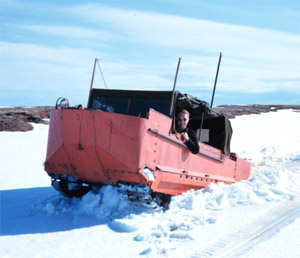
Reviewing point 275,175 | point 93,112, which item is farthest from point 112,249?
point 275,175

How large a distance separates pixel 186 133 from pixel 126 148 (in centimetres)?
159

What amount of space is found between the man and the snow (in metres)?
0.82

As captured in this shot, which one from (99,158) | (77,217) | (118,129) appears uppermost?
(118,129)

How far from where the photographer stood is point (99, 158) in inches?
253

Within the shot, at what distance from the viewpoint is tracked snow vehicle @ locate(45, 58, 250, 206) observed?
20.6ft

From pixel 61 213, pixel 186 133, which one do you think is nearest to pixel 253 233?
pixel 186 133

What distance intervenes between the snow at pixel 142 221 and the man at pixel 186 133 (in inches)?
32.4

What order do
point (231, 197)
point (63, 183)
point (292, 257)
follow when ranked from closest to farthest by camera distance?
point (292, 257)
point (63, 183)
point (231, 197)

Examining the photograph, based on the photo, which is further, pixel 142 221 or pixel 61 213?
pixel 61 213

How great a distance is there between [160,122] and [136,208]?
1.38 m

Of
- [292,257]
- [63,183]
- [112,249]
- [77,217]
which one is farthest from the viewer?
[63,183]

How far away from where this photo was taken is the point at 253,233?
596 cm

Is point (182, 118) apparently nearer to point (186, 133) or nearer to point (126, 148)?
point (186, 133)

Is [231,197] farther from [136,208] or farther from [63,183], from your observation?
[63,183]
